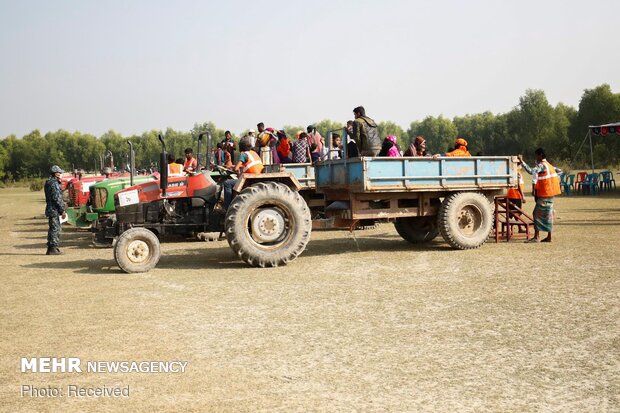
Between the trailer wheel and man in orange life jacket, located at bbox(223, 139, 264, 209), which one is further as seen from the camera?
man in orange life jacket, located at bbox(223, 139, 264, 209)

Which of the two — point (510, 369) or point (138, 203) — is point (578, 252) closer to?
point (510, 369)

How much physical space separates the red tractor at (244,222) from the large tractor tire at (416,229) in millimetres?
2699

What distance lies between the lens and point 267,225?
955 cm

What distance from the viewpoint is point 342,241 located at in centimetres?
1271

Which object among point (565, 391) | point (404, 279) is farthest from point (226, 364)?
point (404, 279)

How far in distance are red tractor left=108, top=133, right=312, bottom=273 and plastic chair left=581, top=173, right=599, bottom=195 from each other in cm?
1880

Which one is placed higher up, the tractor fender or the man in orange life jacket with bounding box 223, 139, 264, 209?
the man in orange life jacket with bounding box 223, 139, 264, 209

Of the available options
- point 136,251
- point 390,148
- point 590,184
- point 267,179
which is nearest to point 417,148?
point 390,148

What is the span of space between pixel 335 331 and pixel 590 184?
2249 cm

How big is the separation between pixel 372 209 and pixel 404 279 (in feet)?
8.25

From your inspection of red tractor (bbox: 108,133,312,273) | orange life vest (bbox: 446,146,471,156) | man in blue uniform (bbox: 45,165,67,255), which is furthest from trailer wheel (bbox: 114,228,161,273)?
orange life vest (bbox: 446,146,471,156)

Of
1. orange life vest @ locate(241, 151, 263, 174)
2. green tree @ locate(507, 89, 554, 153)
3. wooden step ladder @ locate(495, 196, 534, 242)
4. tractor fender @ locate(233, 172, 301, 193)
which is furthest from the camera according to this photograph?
green tree @ locate(507, 89, 554, 153)

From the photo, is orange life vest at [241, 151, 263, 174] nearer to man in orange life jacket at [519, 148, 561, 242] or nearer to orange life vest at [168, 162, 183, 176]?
orange life vest at [168, 162, 183, 176]
